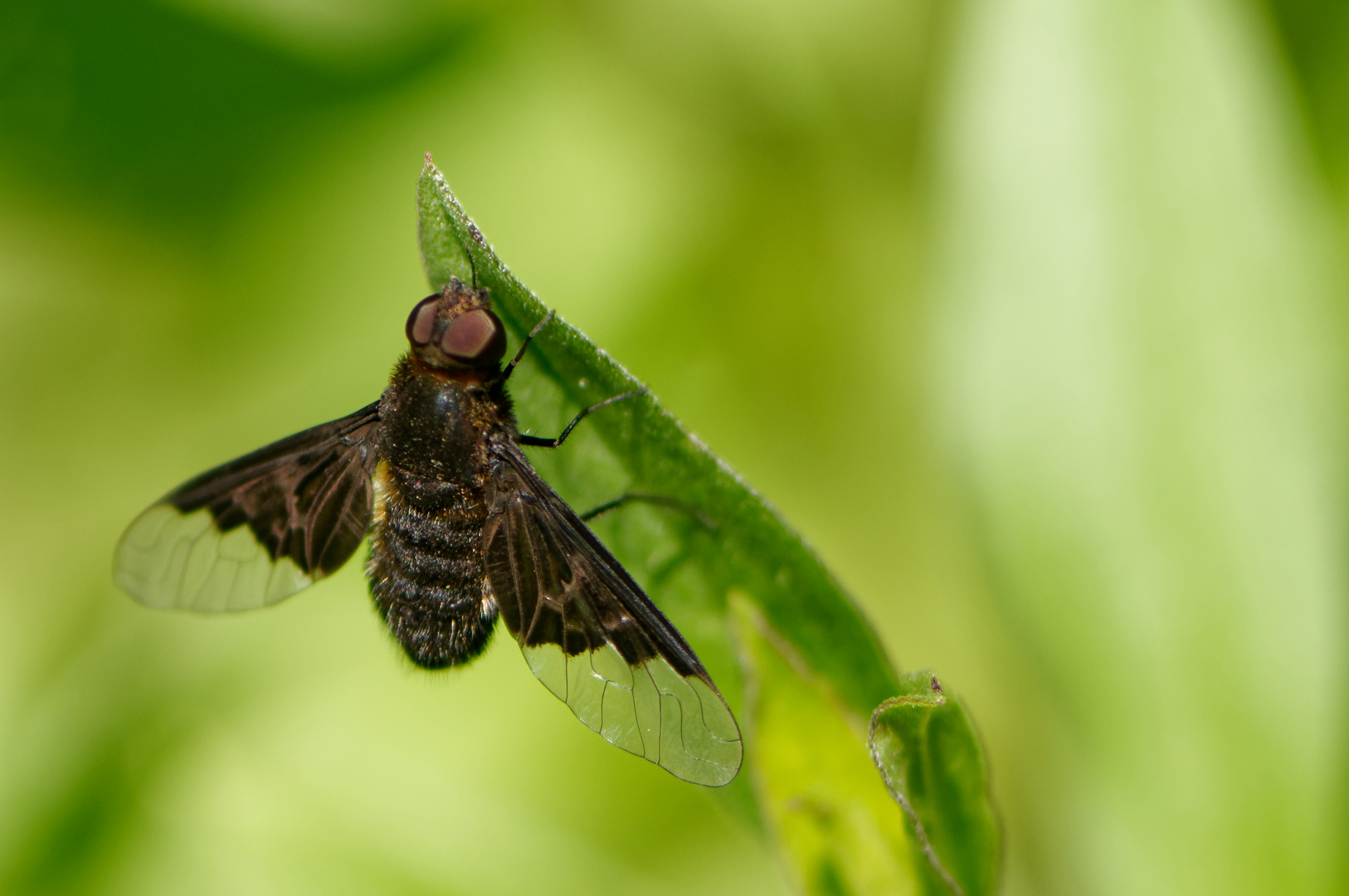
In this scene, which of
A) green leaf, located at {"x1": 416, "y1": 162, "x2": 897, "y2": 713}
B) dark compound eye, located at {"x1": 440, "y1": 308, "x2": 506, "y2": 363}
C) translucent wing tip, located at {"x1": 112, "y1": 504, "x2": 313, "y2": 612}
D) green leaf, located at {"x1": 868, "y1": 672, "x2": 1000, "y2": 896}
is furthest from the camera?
translucent wing tip, located at {"x1": 112, "y1": 504, "x2": 313, "y2": 612}

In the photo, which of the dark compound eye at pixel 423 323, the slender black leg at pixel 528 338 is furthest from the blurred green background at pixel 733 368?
the slender black leg at pixel 528 338

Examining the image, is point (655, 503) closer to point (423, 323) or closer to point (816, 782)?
point (816, 782)

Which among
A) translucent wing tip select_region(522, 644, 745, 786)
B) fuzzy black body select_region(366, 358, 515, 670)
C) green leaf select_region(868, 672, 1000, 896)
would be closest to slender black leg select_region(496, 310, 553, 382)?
fuzzy black body select_region(366, 358, 515, 670)

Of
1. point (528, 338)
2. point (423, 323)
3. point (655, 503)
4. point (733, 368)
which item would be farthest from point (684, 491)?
point (733, 368)

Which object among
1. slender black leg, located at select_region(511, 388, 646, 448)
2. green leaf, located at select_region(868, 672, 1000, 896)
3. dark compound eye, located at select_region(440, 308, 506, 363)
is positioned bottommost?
green leaf, located at select_region(868, 672, 1000, 896)

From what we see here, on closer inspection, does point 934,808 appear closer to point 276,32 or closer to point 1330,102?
point 1330,102

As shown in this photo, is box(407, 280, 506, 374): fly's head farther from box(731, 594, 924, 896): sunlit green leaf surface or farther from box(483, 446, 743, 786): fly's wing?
box(731, 594, 924, 896): sunlit green leaf surface

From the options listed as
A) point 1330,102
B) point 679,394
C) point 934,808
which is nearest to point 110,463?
point 679,394
